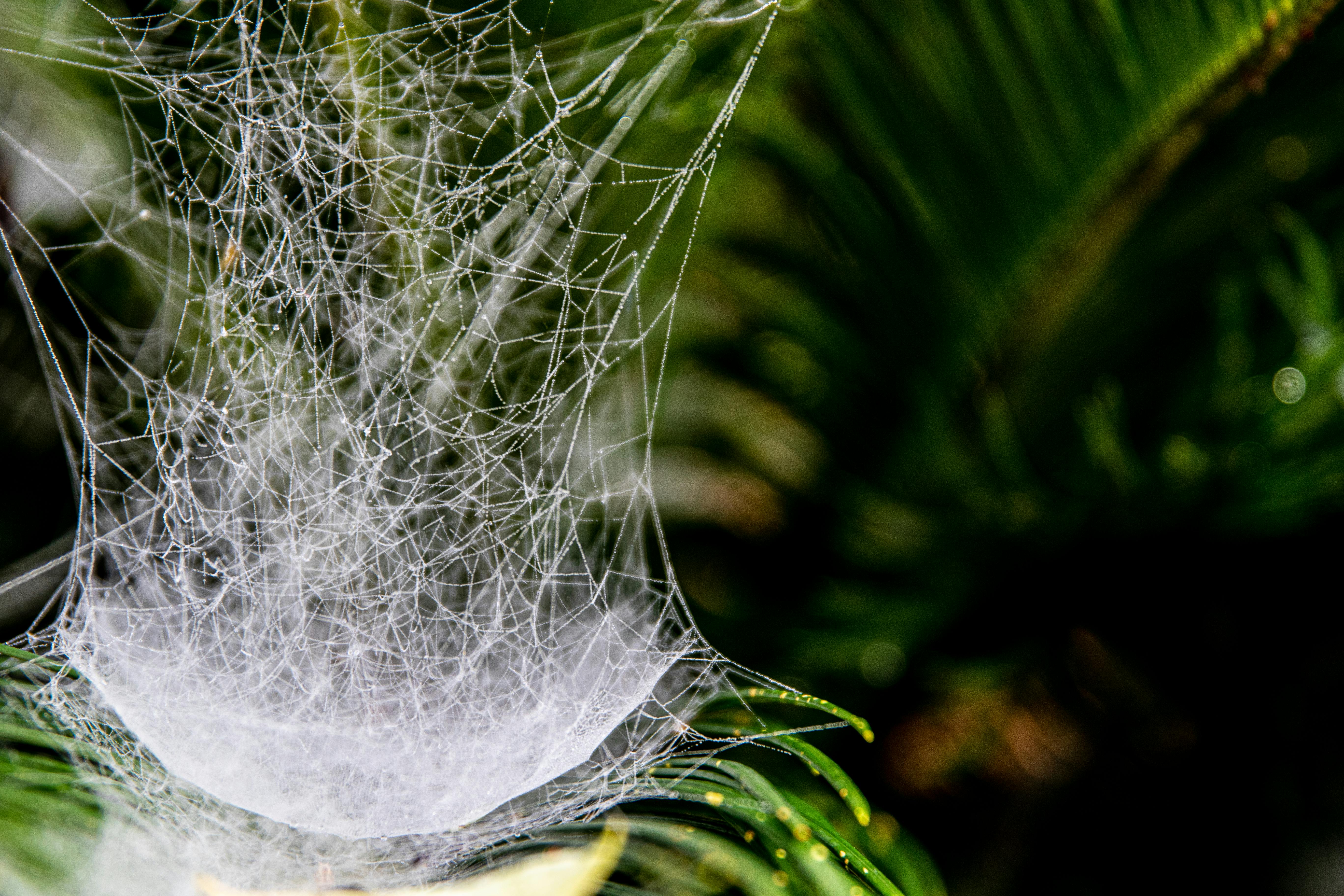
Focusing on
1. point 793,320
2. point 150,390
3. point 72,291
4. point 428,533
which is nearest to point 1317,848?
point 793,320

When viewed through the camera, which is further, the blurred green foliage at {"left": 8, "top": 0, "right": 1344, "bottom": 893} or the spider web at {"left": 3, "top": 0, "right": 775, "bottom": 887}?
the blurred green foliage at {"left": 8, "top": 0, "right": 1344, "bottom": 893}

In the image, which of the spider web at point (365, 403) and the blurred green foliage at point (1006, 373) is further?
the blurred green foliage at point (1006, 373)

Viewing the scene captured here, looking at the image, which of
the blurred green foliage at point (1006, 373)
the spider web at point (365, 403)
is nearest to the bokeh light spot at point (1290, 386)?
the blurred green foliage at point (1006, 373)

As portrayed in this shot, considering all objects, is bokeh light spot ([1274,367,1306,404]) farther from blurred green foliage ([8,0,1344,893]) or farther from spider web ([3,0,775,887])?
spider web ([3,0,775,887])

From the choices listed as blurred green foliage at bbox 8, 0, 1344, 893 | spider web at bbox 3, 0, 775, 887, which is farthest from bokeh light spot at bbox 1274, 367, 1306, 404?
spider web at bbox 3, 0, 775, 887

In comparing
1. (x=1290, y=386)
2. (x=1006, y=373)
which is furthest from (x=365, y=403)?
(x=1290, y=386)

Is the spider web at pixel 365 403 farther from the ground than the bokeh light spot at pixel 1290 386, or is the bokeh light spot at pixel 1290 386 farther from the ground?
the spider web at pixel 365 403

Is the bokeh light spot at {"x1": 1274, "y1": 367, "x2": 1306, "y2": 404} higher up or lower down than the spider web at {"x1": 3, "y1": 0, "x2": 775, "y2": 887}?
lower down

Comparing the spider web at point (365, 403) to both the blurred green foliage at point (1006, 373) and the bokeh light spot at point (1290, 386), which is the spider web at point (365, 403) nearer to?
the blurred green foliage at point (1006, 373)

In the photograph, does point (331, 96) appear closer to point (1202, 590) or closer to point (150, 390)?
point (150, 390)
